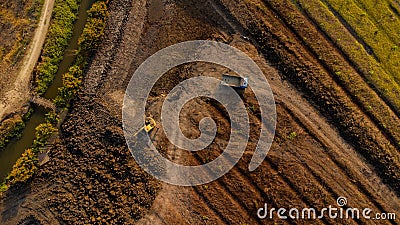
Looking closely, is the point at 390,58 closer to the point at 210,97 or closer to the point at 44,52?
the point at 210,97

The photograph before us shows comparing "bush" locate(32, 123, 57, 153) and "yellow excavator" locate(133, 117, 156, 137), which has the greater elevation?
"yellow excavator" locate(133, 117, 156, 137)

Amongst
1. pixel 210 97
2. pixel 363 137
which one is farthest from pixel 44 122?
pixel 363 137

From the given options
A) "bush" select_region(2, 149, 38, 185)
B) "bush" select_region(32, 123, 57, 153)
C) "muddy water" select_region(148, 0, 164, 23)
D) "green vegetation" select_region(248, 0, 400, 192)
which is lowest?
"bush" select_region(2, 149, 38, 185)

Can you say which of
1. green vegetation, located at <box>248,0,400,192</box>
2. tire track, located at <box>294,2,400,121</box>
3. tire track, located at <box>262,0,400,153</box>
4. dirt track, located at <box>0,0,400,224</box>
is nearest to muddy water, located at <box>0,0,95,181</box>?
dirt track, located at <box>0,0,400,224</box>

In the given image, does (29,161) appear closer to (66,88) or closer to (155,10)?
(66,88)

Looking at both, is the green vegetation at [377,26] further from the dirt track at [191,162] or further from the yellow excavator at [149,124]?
the yellow excavator at [149,124]

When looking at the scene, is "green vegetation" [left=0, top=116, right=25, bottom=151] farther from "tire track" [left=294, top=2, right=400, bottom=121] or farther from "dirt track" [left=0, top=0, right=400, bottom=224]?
"tire track" [left=294, top=2, right=400, bottom=121]

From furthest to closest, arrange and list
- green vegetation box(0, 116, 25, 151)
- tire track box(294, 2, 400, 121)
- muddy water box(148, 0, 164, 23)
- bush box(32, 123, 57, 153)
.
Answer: muddy water box(148, 0, 164, 23) < tire track box(294, 2, 400, 121) < green vegetation box(0, 116, 25, 151) < bush box(32, 123, 57, 153)

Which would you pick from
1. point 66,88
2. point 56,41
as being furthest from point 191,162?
point 56,41
